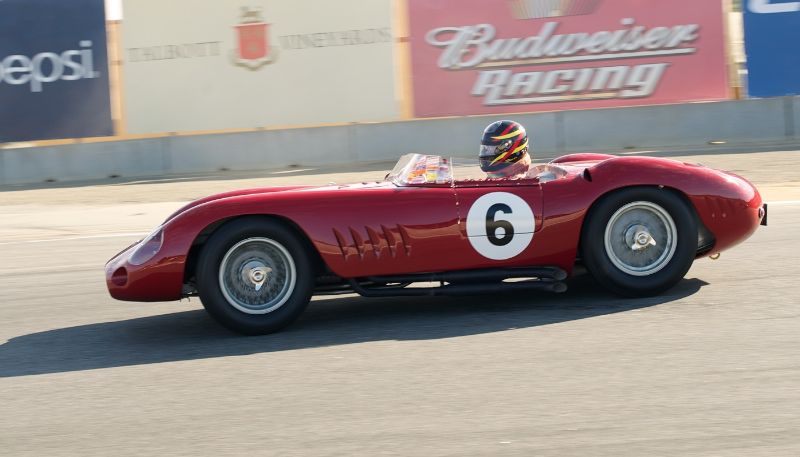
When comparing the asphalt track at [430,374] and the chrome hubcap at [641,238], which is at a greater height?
the chrome hubcap at [641,238]

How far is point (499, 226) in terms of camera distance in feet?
20.1

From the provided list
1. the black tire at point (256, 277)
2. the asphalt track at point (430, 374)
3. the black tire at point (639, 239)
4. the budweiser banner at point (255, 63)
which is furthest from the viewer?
the budweiser banner at point (255, 63)

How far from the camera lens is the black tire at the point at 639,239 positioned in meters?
6.25

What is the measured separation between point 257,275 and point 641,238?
2.24m

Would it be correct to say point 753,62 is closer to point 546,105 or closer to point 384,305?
point 546,105

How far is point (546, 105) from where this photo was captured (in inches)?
640

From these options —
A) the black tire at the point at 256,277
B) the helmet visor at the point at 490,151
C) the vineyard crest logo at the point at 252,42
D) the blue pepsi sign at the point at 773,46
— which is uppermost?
the vineyard crest logo at the point at 252,42

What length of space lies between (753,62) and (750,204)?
10159mm

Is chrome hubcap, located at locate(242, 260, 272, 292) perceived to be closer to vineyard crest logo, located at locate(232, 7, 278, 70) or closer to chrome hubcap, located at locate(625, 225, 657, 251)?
chrome hubcap, located at locate(625, 225, 657, 251)

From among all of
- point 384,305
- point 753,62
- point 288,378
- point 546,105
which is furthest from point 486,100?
point 288,378

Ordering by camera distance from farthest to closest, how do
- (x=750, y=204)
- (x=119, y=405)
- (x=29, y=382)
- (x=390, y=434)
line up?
(x=750, y=204) < (x=29, y=382) < (x=119, y=405) < (x=390, y=434)

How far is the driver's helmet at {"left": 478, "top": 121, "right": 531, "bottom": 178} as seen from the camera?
6.70 meters

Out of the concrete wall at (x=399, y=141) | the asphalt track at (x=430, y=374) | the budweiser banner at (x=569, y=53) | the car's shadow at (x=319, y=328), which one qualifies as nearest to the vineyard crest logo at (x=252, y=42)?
the concrete wall at (x=399, y=141)

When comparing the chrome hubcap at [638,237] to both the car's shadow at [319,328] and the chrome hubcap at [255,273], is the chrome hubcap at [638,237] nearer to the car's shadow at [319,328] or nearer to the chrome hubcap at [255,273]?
the car's shadow at [319,328]
